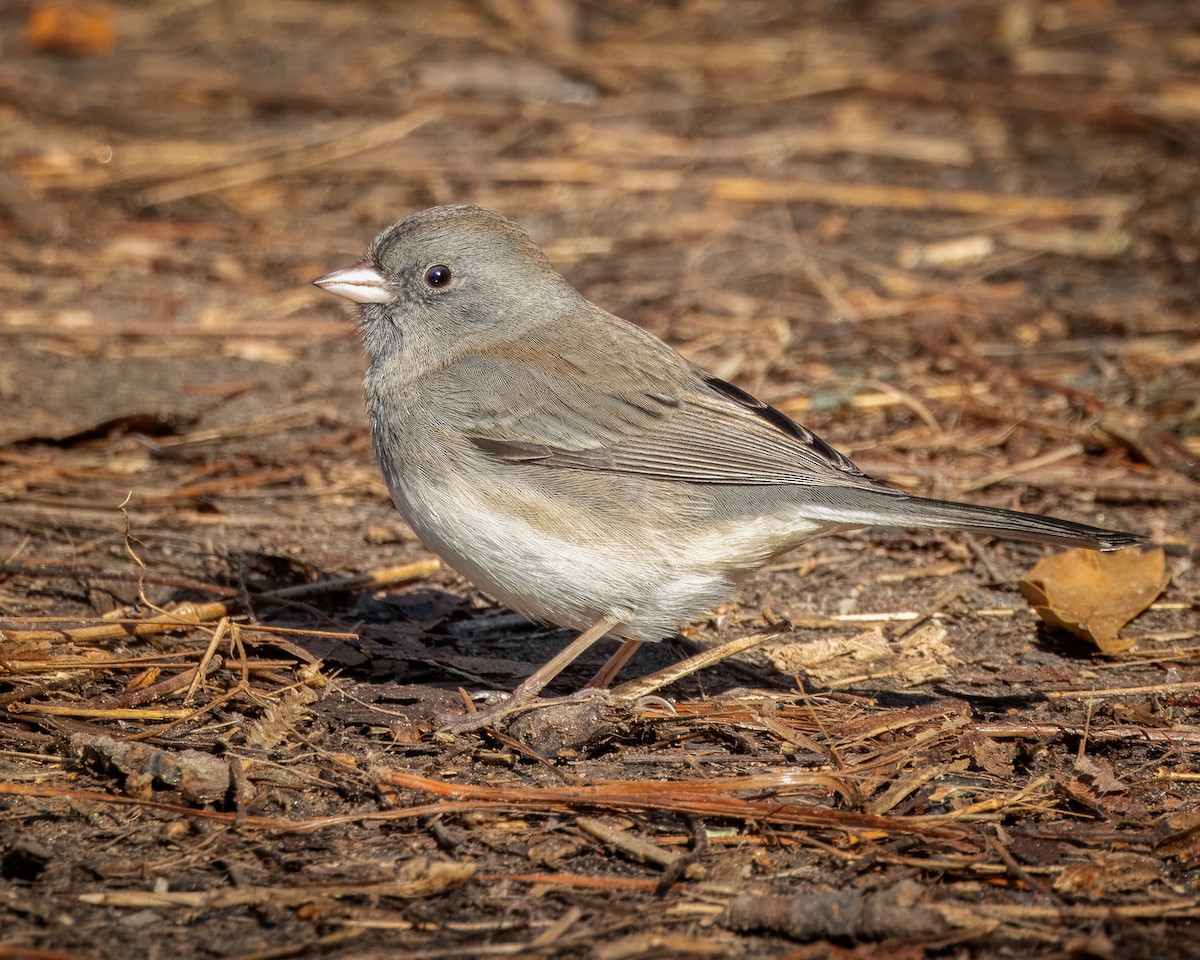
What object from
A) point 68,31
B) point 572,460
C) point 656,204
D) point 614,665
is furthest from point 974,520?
point 68,31

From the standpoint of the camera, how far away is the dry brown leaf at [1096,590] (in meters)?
3.86

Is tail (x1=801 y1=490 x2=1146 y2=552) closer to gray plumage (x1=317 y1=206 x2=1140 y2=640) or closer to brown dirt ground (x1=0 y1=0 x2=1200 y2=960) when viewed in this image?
gray plumage (x1=317 y1=206 x2=1140 y2=640)

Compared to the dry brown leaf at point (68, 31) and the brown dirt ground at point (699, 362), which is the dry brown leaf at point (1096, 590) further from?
the dry brown leaf at point (68, 31)

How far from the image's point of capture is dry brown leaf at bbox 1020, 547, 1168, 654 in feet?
12.7

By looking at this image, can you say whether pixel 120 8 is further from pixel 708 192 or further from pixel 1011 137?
pixel 1011 137

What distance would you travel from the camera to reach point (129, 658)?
355cm

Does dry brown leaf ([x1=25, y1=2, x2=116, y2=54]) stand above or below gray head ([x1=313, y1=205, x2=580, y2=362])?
above

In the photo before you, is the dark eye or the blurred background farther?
the blurred background

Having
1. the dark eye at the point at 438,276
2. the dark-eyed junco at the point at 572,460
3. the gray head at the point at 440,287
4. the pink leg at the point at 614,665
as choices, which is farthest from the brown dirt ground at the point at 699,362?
the dark eye at the point at 438,276

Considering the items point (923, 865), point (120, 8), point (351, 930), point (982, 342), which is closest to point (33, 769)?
point (351, 930)

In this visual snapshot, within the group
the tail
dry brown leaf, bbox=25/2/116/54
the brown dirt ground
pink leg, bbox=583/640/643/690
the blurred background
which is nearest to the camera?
the brown dirt ground

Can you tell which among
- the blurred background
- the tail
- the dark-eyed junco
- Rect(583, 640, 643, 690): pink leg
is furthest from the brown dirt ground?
the tail

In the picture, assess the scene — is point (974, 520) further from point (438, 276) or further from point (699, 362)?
point (699, 362)

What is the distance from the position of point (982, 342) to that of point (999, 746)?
9.93 ft
